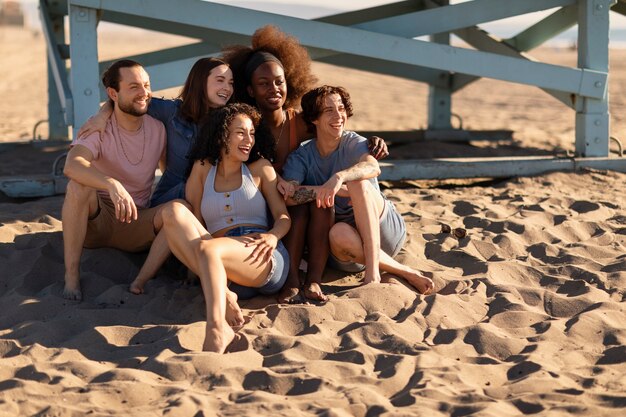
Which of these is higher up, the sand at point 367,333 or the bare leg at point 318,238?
the bare leg at point 318,238

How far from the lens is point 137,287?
469 centimetres

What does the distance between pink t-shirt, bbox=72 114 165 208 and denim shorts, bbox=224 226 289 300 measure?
0.66m

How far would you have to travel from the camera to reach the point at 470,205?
21.3 feet

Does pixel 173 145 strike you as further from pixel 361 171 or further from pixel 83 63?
pixel 83 63

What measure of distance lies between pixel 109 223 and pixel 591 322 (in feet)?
7.97

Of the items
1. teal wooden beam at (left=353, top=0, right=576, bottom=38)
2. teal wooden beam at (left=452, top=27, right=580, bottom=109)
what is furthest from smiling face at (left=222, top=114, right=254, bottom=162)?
teal wooden beam at (left=452, top=27, right=580, bottom=109)

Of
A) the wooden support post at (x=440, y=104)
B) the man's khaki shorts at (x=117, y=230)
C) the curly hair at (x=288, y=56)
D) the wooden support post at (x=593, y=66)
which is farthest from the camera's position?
the wooden support post at (x=440, y=104)

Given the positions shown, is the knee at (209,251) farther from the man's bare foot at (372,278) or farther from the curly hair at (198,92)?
the curly hair at (198,92)

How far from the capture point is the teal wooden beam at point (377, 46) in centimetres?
672

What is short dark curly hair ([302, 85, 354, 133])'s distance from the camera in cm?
482

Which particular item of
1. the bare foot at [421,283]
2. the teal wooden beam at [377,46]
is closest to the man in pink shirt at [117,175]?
the bare foot at [421,283]

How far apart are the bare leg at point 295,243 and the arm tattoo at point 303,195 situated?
5 cm

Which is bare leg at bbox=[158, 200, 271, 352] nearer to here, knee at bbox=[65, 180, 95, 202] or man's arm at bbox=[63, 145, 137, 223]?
man's arm at bbox=[63, 145, 137, 223]

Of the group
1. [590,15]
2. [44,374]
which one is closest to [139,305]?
[44,374]
